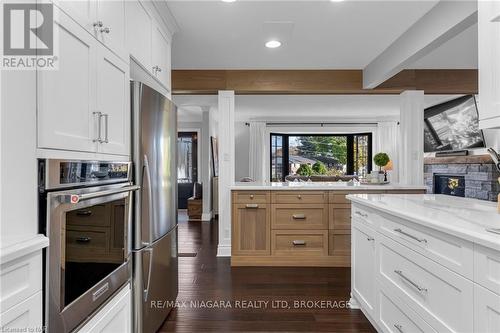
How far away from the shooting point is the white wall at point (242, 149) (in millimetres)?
9219

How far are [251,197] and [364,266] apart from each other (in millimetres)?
1681

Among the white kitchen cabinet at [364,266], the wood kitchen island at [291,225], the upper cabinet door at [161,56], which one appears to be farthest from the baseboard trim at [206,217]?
the white kitchen cabinet at [364,266]

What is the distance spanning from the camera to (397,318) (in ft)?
5.94

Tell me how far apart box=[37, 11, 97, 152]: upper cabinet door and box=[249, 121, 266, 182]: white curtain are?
7325 millimetres

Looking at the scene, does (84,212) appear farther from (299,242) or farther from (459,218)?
(299,242)

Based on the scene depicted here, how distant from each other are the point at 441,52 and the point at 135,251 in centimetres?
382

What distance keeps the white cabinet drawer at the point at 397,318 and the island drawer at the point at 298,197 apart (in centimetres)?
179

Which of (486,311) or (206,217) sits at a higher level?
(486,311)

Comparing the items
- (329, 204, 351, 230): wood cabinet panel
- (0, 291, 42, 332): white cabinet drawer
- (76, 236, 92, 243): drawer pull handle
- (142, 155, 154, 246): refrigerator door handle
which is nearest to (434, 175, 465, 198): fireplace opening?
(329, 204, 351, 230): wood cabinet panel

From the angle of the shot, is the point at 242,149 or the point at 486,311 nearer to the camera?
the point at 486,311

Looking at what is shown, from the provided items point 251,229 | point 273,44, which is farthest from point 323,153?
point 273,44

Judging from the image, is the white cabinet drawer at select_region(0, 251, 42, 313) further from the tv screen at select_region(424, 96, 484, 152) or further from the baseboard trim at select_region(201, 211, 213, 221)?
the tv screen at select_region(424, 96, 484, 152)

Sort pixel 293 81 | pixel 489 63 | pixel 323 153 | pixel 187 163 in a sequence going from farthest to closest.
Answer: pixel 323 153, pixel 187 163, pixel 293 81, pixel 489 63

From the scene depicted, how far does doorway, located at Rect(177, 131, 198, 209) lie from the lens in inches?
327
